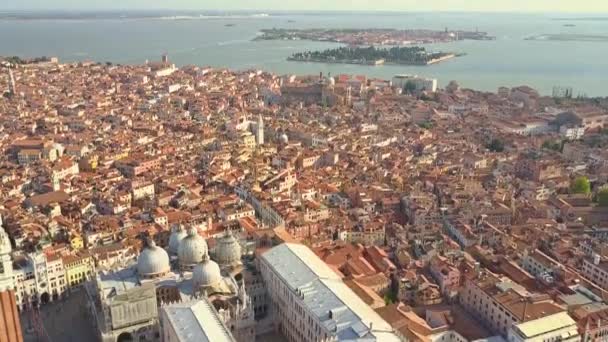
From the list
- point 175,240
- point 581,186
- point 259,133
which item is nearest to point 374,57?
point 259,133

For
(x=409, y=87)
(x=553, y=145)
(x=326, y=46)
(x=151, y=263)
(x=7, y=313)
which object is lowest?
(x=553, y=145)

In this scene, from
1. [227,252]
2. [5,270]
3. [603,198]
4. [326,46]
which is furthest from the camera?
[326,46]

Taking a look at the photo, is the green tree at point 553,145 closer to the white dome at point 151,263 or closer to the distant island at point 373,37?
the white dome at point 151,263

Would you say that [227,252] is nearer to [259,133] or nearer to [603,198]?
[603,198]

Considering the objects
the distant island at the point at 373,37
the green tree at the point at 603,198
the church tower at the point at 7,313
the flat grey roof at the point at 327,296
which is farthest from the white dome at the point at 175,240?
the distant island at the point at 373,37

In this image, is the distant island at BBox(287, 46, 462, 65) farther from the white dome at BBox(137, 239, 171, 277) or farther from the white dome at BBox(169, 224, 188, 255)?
the white dome at BBox(137, 239, 171, 277)

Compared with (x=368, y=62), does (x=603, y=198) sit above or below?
below

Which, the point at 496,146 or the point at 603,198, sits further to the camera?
the point at 496,146
